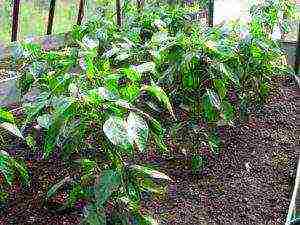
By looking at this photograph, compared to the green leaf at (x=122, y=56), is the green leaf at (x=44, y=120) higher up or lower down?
lower down

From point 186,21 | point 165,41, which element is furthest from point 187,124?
point 186,21

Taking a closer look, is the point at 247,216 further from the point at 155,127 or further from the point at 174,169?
the point at 155,127

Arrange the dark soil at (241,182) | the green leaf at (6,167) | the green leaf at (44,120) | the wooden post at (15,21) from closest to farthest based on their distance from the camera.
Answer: the green leaf at (6,167) → the green leaf at (44,120) → the dark soil at (241,182) → the wooden post at (15,21)

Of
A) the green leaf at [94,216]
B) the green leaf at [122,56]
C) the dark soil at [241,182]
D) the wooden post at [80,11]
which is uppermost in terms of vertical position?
the green leaf at [122,56]

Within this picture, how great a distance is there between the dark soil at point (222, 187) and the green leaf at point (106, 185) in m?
0.39

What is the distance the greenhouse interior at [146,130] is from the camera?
1679mm

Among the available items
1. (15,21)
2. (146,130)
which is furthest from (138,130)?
(15,21)

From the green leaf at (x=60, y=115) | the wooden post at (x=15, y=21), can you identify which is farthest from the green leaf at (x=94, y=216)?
the wooden post at (x=15, y=21)

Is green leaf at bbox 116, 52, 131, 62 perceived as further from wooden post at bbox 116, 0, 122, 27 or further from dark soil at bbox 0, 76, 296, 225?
wooden post at bbox 116, 0, 122, 27

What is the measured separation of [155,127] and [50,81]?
471 millimetres

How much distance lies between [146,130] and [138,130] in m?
0.03

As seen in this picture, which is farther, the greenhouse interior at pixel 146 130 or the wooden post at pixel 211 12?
the wooden post at pixel 211 12

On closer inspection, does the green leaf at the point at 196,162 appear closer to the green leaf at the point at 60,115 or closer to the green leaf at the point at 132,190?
the green leaf at the point at 132,190

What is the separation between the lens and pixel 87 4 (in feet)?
14.8
